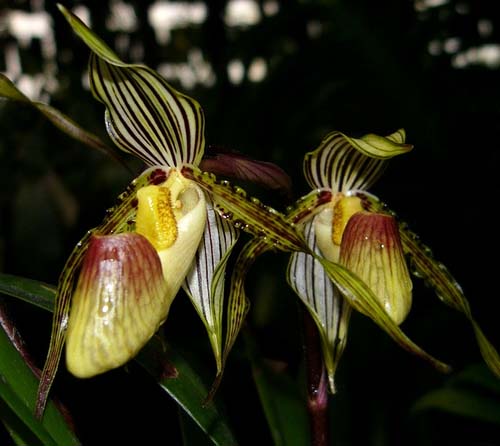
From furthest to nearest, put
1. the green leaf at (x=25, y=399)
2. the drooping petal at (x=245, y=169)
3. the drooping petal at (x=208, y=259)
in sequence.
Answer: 1. the drooping petal at (x=208, y=259)
2. the drooping petal at (x=245, y=169)
3. the green leaf at (x=25, y=399)

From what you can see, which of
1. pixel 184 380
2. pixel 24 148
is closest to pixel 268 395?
pixel 184 380

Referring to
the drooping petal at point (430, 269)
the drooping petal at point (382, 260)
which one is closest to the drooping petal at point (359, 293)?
the drooping petal at point (382, 260)

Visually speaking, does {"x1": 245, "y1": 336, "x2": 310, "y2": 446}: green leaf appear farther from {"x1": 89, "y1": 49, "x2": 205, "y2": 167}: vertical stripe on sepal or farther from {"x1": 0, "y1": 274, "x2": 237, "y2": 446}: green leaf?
{"x1": 89, "y1": 49, "x2": 205, "y2": 167}: vertical stripe on sepal

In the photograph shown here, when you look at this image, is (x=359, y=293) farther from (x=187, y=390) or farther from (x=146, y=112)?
(x=146, y=112)

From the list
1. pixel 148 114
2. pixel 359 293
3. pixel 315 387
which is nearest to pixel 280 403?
pixel 315 387

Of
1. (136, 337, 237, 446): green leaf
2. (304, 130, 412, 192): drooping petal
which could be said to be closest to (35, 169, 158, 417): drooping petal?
(136, 337, 237, 446): green leaf

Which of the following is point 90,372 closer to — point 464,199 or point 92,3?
point 464,199

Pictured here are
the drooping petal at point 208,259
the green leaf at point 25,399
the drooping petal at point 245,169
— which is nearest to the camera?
the green leaf at point 25,399

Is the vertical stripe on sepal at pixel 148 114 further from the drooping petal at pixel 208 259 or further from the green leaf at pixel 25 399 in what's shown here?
the green leaf at pixel 25 399
